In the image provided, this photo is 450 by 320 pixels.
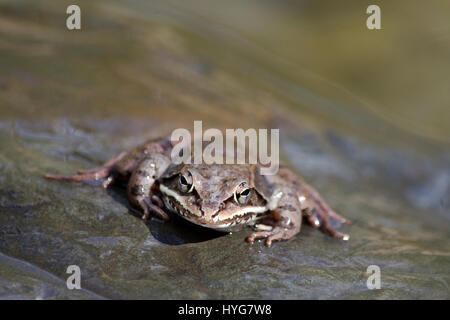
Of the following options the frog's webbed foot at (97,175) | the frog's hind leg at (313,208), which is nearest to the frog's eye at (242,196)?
the frog's hind leg at (313,208)

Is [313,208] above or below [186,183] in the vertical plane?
below

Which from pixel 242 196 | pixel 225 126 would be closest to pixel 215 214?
pixel 242 196

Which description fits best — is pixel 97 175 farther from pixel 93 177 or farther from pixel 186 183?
pixel 186 183

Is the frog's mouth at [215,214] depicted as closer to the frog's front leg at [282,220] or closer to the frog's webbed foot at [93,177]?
the frog's front leg at [282,220]

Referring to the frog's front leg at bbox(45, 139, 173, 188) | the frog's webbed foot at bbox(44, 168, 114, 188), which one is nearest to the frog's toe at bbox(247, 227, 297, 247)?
the frog's front leg at bbox(45, 139, 173, 188)

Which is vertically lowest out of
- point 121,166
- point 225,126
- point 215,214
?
point 215,214

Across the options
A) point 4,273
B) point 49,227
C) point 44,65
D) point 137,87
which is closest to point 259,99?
point 137,87
